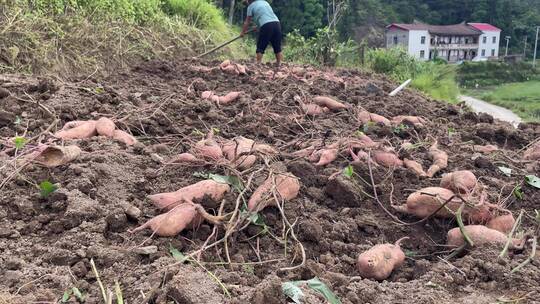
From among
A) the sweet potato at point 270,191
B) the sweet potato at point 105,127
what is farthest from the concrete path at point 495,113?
the sweet potato at point 105,127

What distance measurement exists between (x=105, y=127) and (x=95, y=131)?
0.21 feet

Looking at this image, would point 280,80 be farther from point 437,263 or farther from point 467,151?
point 437,263

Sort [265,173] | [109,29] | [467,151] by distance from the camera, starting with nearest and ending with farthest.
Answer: [265,173], [467,151], [109,29]

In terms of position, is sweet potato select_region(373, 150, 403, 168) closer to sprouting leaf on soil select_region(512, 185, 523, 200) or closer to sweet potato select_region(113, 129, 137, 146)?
sprouting leaf on soil select_region(512, 185, 523, 200)

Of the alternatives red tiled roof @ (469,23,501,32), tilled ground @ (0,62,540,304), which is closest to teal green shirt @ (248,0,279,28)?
tilled ground @ (0,62,540,304)

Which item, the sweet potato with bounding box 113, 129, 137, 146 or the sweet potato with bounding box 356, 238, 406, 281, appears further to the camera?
the sweet potato with bounding box 113, 129, 137, 146

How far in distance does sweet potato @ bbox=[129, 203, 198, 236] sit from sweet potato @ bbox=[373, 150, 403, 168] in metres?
1.16

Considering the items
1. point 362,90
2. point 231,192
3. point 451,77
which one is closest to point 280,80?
point 362,90

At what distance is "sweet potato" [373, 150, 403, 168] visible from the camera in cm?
267

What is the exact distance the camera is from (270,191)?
205 centimetres

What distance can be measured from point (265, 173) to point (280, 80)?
307 cm

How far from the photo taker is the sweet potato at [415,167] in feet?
8.66

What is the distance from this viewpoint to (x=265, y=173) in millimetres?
2291

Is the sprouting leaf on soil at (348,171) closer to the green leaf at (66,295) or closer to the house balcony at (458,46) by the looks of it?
the green leaf at (66,295)
